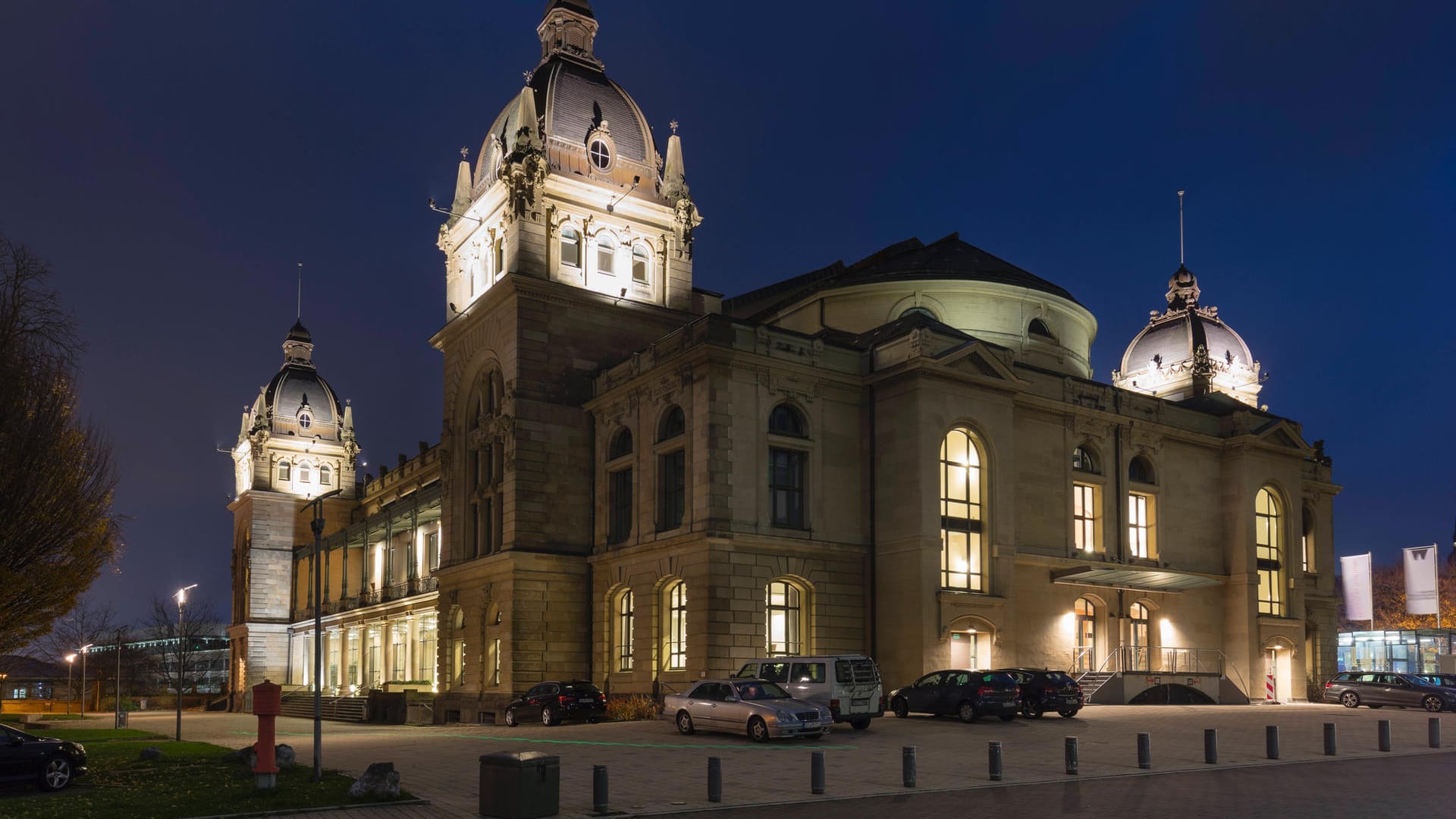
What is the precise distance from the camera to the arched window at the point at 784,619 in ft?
149

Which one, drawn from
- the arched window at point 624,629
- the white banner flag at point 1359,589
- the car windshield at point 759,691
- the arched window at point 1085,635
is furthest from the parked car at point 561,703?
the white banner flag at point 1359,589

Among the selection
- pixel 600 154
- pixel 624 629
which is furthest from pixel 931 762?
pixel 600 154

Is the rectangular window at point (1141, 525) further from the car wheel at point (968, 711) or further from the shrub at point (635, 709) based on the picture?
the shrub at point (635, 709)

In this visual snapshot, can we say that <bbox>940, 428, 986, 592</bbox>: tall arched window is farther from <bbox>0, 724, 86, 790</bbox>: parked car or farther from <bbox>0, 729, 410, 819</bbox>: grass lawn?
<bbox>0, 724, 86, 790</bbox>: parked car

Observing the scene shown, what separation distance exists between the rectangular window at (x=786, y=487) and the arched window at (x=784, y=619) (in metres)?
2.29

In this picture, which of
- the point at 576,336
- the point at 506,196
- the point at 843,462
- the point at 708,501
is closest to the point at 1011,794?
the point at 708,501

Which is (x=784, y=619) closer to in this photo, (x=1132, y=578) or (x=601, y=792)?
(x=1132, y=578)

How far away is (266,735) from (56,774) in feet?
16.9

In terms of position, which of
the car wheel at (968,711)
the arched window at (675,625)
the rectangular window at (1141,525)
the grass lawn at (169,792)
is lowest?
the car wheel at (968,711)

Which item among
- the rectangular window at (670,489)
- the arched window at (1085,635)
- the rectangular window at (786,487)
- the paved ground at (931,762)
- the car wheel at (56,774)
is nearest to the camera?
the paved ground at (931,762)

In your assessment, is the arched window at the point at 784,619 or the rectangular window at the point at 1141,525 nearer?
the arched window at the point at 784,619

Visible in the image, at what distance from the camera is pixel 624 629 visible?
4969cm

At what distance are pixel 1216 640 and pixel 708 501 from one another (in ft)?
87.2

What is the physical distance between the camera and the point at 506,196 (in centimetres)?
5416
